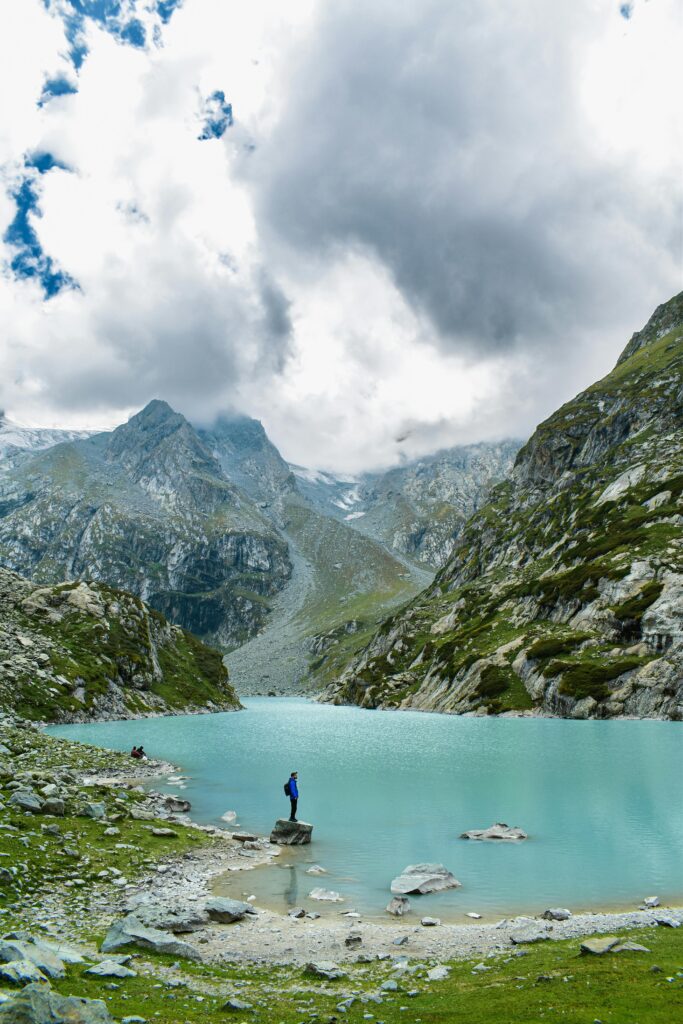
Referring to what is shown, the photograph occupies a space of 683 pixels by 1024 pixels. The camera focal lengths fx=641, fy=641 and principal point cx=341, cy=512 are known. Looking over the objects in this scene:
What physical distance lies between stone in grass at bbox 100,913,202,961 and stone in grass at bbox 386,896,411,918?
352 inches

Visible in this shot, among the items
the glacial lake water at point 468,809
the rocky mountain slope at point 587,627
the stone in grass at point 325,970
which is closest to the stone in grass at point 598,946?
the stone in grass at point 325,970

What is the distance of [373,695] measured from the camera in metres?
192

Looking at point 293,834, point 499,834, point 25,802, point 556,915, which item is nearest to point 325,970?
point 556,915

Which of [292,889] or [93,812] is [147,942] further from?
[93,812]

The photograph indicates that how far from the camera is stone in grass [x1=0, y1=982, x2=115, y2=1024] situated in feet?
32.8

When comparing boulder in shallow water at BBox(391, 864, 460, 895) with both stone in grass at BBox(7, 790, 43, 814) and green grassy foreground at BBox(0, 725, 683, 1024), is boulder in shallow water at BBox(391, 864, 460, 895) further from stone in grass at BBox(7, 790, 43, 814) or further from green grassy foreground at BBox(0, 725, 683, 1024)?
stone in grass at BBox(7, 790, 43, 814)

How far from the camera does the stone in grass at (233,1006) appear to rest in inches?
541

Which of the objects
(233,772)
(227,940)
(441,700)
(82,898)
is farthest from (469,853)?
(441,700)

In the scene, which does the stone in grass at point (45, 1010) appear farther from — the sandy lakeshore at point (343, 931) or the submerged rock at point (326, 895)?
the submerged rock at point (326, 895)

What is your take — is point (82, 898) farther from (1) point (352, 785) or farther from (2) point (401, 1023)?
(1) point (352, 785)

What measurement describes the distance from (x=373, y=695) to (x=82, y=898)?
176 metres

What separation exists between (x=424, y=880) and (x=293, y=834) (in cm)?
1126

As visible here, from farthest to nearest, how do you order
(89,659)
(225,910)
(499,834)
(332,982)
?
(89,659) < (499,834) < (225,910) < (332,982)

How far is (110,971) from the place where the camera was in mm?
15320
